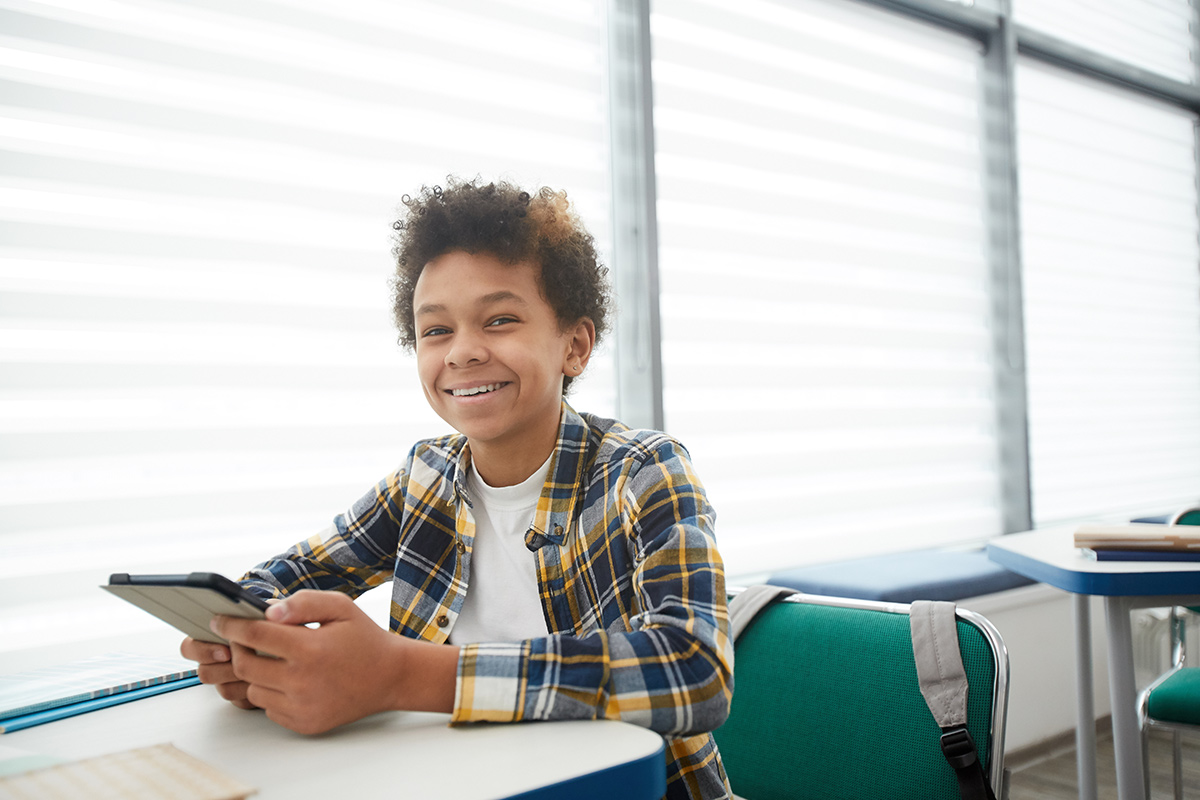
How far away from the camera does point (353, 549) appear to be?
132 cm

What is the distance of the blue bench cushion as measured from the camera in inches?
94.6

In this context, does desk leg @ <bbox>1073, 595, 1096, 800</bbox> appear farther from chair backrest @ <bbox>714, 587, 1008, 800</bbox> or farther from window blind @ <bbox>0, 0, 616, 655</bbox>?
window blind @ <bbox>0, 0, 616, 655</bbox>

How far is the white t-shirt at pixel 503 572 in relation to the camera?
46.3 inches

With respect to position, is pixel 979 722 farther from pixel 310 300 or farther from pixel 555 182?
pixel 555 182

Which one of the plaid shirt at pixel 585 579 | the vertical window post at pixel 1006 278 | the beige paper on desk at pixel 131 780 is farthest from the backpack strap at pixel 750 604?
the vertical window post at pixel 1006 278

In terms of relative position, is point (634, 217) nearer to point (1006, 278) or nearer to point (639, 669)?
point (639, 669)

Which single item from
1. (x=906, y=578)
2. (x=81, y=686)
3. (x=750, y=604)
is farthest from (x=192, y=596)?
(x=906, y=578)

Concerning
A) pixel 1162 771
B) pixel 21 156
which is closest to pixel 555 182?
pixel 21 156

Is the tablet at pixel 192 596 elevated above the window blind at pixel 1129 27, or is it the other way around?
the window blind at pixel 1129 27

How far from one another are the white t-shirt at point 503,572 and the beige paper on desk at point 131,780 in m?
0.49

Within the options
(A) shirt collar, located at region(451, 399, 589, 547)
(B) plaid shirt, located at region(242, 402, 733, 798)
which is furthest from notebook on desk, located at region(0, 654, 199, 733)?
(A) shirt collar, located at region(451, 399, 589, 547)

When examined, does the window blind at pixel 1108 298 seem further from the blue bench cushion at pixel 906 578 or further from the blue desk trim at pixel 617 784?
the blue desk trim at pixel 617 784

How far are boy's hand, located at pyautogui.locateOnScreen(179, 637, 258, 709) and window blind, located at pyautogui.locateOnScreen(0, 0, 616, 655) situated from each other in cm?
87

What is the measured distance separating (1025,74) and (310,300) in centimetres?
328
